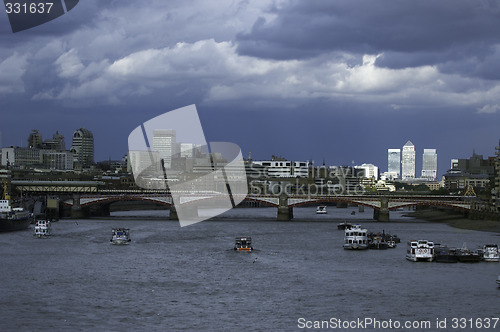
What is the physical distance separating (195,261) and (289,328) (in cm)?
2205

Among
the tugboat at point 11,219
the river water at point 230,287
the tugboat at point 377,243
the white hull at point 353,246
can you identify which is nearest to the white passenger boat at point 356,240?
the white hull at point 353,246

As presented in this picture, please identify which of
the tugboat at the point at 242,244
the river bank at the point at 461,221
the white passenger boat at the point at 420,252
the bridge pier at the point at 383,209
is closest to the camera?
the white passenger boat at the point at 420,252

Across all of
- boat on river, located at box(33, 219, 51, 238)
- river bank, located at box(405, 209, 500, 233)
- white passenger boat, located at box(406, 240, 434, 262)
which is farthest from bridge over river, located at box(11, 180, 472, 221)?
white passenger boat, located at box(406, 240, 434, 262)

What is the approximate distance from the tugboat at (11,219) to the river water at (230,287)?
9578 mm

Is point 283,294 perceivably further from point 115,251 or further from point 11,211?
point 11,211

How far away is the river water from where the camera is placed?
36438 mm

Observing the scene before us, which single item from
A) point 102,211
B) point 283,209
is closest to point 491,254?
point 283,209

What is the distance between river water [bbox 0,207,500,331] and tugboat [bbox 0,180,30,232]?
9.58m

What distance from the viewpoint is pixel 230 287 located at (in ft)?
148

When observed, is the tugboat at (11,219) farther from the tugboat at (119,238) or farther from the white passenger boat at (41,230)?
the tugboat at (119,238)

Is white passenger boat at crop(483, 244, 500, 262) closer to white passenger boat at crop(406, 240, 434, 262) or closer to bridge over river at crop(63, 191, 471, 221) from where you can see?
white passenger boat at crop(406, 240, 434, 262)

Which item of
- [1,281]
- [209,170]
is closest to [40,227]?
[1,281]

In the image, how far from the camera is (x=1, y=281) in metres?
46.7

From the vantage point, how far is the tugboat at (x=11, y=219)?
265 feet
